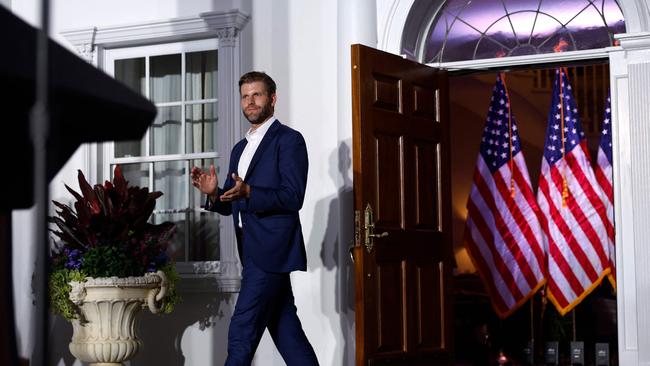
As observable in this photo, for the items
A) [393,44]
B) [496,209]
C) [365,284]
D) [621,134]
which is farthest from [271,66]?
[496,209]

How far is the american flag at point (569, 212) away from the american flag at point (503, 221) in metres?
0.15

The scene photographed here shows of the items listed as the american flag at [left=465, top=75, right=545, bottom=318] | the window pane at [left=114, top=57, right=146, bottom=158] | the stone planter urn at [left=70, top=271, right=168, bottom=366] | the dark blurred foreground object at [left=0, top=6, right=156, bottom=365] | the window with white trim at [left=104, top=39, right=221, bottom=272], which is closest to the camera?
the dark blurred foreground object at [left=0, top=6, right=156, bottom=365]

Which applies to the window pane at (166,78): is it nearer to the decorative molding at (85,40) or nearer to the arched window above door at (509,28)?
the decorative molding at (85,40)

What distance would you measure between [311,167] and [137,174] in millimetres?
1277

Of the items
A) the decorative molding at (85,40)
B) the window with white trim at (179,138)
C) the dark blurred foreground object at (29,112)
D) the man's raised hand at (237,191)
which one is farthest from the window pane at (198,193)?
the dark blurred foreground object at (29,112)

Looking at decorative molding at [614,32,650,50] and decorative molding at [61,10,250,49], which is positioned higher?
decorative molding at [61,10,250,49]

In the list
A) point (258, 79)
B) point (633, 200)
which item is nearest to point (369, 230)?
point (258, 79)

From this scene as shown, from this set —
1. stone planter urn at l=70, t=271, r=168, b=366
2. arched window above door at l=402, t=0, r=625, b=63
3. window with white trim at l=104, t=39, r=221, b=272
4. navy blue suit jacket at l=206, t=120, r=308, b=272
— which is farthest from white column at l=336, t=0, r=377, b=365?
navy blue suit jacket at l=206, t=120, r=308, b=272

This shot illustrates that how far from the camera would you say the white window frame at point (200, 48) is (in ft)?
19.9

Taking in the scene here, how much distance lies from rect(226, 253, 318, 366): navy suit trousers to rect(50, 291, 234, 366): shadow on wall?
1596mm

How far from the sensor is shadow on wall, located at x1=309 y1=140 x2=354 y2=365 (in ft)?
18.6

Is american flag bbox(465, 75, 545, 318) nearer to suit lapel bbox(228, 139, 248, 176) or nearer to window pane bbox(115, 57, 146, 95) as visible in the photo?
window pane bbox(115, 57, 146, 95)

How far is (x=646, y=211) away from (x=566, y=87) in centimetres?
347

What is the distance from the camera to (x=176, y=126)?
6426mm
